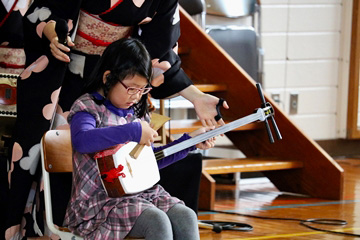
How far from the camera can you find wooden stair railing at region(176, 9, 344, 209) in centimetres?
392

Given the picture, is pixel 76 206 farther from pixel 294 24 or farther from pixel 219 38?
pixel 294 24

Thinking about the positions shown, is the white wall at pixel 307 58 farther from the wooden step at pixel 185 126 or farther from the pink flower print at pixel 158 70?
the pink flower print at pixel 158 70

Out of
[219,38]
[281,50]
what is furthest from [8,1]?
[281,50]

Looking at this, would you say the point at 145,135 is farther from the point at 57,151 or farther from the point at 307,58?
the point at 307,58

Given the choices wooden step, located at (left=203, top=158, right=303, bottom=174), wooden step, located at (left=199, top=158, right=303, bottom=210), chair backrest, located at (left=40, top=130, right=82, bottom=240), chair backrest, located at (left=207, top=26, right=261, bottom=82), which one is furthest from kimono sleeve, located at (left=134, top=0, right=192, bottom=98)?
chair backrest, located at (left=207, top=26, right=261, bottom=82)

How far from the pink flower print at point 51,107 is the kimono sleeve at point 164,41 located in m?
0.31

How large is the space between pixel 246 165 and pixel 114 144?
2066mm

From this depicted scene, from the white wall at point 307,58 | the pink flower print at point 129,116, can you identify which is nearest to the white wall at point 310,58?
the white wall at point 307,58

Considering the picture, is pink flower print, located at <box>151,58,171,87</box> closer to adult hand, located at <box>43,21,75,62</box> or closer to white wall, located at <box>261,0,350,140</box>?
adult hand, located at <box>43,21,75,62</box>

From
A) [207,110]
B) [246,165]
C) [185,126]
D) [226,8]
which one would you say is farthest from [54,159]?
[226,8]

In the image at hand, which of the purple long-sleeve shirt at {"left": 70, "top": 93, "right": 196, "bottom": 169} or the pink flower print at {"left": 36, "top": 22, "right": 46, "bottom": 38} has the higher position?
the pink flower print at {"left": 36, "top": 22, "right": 46, "bottom": 38}

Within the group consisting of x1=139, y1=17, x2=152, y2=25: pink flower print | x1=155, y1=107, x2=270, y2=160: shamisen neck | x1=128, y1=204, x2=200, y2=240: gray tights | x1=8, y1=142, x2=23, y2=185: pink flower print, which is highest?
x1=139, y1=17, x2=152, y2=25: pink flower print

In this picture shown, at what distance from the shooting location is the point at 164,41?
234cm

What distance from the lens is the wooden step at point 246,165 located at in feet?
12.2
